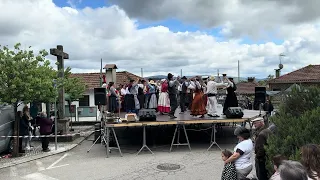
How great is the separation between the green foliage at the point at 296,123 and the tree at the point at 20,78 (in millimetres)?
7955

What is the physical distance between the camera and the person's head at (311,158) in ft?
11.6

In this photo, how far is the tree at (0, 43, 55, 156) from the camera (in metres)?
9.84

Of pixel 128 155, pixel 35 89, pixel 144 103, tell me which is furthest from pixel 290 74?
pixel 35 89

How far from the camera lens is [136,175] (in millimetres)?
8383

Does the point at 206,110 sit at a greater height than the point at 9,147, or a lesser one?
greater

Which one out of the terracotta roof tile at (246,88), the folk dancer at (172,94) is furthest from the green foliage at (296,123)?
the terracotta roof tile at (246,88)

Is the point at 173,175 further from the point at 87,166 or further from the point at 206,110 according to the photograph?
the point at 206,110

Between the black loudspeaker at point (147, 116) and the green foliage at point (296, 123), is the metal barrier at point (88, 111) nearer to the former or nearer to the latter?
the black loudspeaker at point (147, 116)

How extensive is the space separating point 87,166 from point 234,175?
565 centimetres

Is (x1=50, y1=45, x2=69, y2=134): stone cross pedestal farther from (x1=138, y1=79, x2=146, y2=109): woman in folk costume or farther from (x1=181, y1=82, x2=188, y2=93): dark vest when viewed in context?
(x1=181, y1=82, x2=188, y2=93): dark vest

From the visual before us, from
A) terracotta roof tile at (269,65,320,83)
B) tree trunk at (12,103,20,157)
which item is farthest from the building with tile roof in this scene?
tree trunk at (12,103,20,157)

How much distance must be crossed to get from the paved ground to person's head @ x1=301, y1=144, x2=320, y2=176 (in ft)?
15.5

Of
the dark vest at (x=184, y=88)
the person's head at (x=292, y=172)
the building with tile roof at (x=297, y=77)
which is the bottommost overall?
the person's head at (x=292, y=172)

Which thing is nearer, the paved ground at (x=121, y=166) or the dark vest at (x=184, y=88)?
the paved ground at (x=121, y=166)
